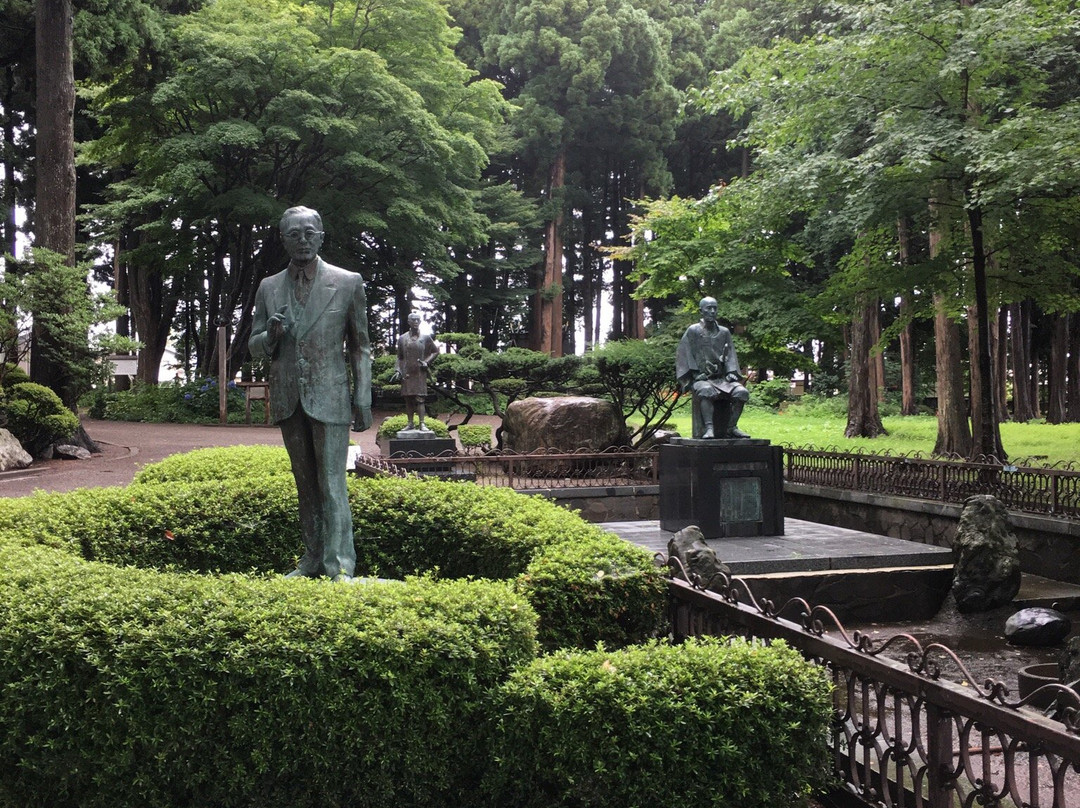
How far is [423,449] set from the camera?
14.8 m

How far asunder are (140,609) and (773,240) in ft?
52.4

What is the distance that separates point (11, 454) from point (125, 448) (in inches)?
137

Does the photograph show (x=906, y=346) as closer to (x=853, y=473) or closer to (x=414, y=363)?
(x=853, y=473)

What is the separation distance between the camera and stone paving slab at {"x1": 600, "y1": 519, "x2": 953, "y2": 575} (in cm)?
876

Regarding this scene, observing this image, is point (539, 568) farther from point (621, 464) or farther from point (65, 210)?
point (65, 210)

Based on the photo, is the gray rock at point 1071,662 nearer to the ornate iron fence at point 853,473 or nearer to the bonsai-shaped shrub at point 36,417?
the ornate iron fence at point 853,473

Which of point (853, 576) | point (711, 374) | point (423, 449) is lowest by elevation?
point (853, 576)

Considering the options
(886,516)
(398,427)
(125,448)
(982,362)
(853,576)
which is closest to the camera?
(853,576)

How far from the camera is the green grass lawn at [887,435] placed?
17442 mm

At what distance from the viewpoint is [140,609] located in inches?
151

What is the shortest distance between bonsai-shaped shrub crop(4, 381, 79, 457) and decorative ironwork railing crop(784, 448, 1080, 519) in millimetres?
13102

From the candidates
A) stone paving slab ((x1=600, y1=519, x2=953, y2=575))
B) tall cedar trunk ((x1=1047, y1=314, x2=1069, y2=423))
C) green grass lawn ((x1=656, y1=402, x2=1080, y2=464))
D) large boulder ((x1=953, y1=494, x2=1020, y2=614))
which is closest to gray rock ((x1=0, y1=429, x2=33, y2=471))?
stone paving slab ((x1=600, y1=519, x2=953, y2=575))

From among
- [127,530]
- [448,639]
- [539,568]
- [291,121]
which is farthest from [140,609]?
[291,121]

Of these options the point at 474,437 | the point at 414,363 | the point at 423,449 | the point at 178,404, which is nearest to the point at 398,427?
the point at 474,437
